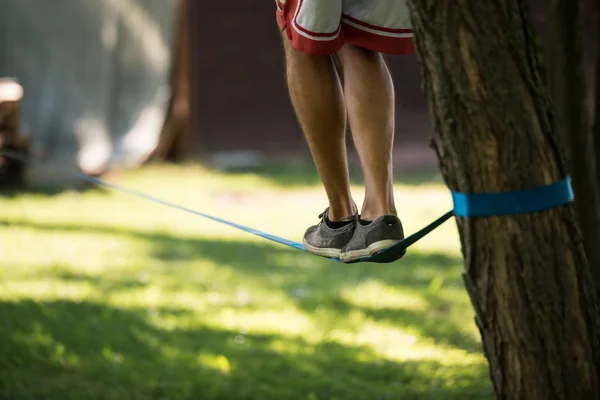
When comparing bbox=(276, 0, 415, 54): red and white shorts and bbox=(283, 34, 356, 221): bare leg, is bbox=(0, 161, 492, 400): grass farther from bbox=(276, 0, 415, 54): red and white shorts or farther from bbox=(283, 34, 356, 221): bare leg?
bbox=(276, 0, 415, 54): red and white shorts

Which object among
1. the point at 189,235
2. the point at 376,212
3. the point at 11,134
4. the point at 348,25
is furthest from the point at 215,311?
the point at 11,134

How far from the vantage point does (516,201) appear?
2160 millimetres

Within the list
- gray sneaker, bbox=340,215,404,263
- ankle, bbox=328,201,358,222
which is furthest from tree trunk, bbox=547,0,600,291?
gray sneaker, bbox=340,215,404,263

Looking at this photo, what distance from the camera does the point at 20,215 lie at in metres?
8.01

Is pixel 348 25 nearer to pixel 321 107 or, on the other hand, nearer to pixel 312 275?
pixel 321 107

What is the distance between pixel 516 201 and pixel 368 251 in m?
0.67

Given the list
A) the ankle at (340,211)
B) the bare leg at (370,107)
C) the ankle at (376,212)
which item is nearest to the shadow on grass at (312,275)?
the ankle at (340,211)

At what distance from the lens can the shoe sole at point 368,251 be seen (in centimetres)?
272

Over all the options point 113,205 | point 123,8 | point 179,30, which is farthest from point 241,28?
point 113,205

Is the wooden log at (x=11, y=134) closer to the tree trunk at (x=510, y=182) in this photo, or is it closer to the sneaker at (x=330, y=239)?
the sneaker at (x=330, y=239)

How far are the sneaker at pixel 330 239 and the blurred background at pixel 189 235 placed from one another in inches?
54.6

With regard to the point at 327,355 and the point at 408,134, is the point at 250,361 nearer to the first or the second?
the point at 327,355

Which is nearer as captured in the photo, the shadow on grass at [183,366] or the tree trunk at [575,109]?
the tree trunk at [575,109]

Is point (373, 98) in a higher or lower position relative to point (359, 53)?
lower
